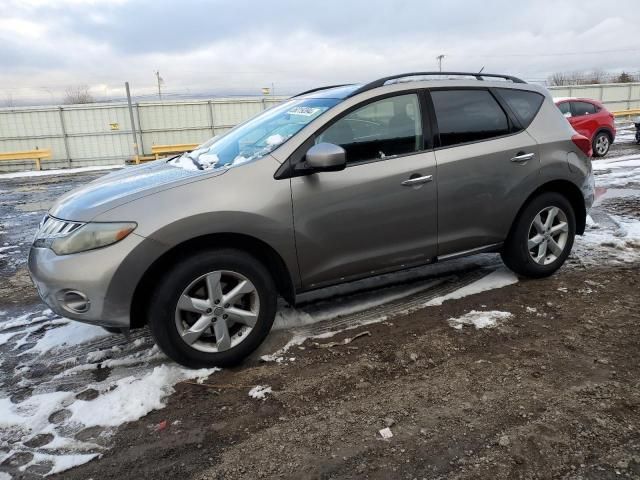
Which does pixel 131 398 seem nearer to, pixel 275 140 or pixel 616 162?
pixel 275 140

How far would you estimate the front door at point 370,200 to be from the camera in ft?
11.1

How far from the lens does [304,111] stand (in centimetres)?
380

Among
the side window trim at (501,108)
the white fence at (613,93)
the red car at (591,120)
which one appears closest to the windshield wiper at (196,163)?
the side window trim at (501,108)

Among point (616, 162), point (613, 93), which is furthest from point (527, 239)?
point (613, 93)

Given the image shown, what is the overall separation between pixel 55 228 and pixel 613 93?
33.6 metres

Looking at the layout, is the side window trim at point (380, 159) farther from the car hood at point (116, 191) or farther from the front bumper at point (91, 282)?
the front bumper at point (91, 282)

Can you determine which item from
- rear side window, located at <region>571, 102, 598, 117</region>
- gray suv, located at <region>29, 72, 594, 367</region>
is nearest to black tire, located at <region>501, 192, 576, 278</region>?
gray suv, located at <region>29, 72, 594, 367</region>

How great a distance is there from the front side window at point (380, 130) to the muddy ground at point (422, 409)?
1.30 m

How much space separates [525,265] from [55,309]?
3.71m

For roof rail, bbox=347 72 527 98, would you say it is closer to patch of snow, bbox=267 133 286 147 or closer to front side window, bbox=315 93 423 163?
front side window, bbox=315 93 423 163

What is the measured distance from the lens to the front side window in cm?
354

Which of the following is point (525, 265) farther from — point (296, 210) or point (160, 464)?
point (160, 464)

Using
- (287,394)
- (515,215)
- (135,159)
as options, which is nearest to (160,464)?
(287,394)

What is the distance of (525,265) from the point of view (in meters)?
4.41
